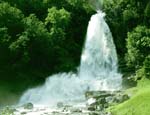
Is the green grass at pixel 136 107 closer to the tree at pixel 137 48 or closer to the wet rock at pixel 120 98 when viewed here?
the wet rock at pixel 120 98

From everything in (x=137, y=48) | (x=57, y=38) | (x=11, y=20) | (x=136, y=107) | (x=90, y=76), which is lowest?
(x=136, y=107)

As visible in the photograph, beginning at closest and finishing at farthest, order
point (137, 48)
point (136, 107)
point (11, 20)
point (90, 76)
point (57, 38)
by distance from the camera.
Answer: point (136, 107), point (137, 48), point (11, 20), point (90, 76), point (57, 38)

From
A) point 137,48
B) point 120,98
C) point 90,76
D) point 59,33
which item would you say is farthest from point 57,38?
point 120,98

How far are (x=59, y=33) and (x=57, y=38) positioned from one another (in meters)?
0.51

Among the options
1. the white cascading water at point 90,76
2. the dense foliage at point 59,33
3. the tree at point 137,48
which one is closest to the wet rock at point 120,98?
the white cascading water at point 90,76

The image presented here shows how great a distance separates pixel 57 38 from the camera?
4291cm

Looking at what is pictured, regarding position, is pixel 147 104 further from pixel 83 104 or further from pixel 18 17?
pixel 18 17

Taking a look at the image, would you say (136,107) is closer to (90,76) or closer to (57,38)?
(90,76)

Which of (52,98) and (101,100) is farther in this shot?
(52,98)

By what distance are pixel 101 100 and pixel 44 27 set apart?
14.6 m

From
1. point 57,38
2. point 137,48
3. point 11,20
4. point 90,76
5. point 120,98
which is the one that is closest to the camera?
point 120,98

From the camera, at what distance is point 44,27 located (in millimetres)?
43438

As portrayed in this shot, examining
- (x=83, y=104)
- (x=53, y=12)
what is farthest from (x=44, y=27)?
(x=83, y=104)

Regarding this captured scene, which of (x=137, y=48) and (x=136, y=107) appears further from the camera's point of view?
(x=137, y=48)
